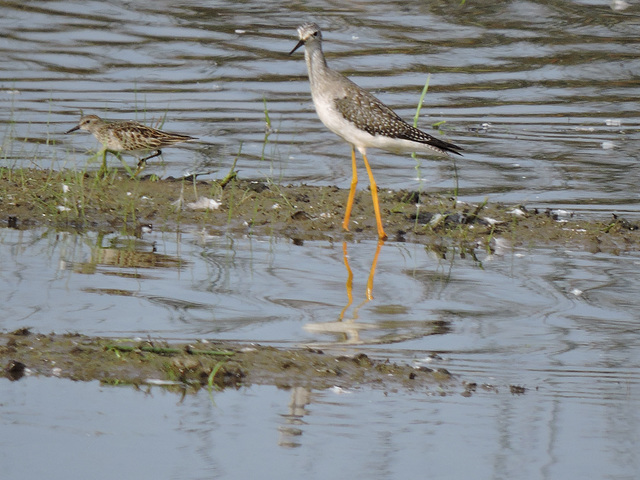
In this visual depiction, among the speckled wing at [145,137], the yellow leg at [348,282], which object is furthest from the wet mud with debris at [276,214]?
the speckled wing at [145,137]

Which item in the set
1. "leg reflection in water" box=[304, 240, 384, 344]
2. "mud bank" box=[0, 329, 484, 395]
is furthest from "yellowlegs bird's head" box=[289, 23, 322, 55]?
"mud bank" box=[0, 329, 484, 395]

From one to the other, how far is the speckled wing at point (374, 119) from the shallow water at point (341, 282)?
106cm

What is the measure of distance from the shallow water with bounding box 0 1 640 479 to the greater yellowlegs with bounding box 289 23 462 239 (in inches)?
38.2

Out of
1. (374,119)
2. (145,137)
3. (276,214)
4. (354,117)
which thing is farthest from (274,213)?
(145,137)

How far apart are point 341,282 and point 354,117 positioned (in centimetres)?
203

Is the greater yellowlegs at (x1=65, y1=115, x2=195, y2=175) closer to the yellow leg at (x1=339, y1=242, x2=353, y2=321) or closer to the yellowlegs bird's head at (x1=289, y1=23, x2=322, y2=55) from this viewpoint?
the yellowlegs bird's head at (x1=289, y1=23, x2=322, y2=55)

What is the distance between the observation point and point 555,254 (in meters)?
8.23

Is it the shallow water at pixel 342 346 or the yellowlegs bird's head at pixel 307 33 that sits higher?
the yellowlegs bird's head at pixel 307 33

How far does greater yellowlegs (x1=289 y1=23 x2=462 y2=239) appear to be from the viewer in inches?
348

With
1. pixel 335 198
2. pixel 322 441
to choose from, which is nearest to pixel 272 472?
pixel 322 441

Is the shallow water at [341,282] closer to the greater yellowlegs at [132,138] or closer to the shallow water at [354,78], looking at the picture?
the shallow water at [354,78]

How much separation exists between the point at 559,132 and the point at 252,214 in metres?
4.93

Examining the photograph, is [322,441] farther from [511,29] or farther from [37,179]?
[511,29]

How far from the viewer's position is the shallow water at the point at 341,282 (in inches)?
178
